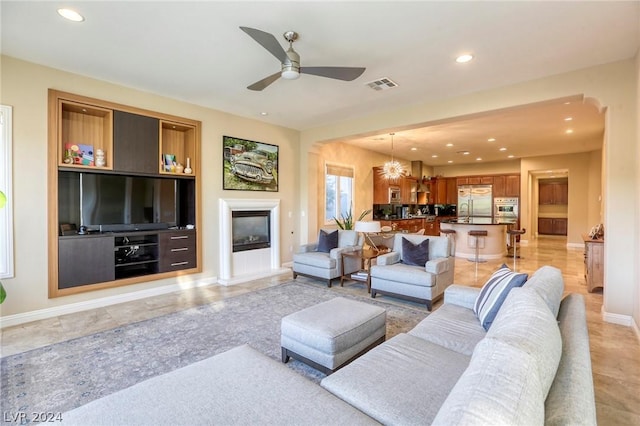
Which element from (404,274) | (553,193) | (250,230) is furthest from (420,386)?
(553,193)

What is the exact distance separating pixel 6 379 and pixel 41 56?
10.9 ft

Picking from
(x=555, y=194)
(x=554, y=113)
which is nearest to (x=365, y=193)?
(x=554, y=113)

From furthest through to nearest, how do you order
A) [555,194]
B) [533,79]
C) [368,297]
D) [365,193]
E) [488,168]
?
[555,194] < [488,168] < [365,193] < [368,297] < [533,79]

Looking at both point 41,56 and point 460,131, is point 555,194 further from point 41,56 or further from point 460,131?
point 41,56

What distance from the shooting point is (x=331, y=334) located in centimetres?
223

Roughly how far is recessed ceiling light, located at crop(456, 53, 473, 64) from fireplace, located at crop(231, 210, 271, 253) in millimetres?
4145

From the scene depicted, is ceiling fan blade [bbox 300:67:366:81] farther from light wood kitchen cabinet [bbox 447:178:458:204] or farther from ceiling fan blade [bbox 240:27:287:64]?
light wood kitchen cabinet [bbox 447:178:458:204]

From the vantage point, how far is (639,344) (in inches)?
117

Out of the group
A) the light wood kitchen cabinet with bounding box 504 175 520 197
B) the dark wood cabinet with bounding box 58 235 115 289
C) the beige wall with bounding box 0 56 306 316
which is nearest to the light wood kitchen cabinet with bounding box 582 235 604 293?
the light wood kitchen cabinet with bounding box 504 175 520 197

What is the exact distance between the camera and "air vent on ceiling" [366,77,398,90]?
3990mm

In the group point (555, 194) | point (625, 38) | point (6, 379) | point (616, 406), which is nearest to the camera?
point (616, 406)

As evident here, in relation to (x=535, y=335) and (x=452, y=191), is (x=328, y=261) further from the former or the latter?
(x=452, y=191)

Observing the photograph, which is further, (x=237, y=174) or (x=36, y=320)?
(x=237, y=174)

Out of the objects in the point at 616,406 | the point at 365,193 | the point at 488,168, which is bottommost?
the point at 616,406
